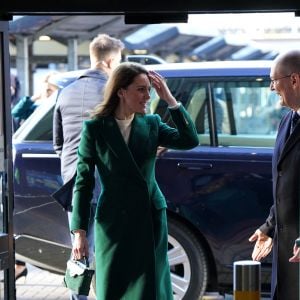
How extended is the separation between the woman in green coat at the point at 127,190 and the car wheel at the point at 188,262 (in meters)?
1.99

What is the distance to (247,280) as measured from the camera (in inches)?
184

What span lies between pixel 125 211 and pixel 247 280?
929 mm

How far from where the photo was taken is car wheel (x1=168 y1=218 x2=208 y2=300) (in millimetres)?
7398

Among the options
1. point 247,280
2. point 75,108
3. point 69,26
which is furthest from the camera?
point 69,26

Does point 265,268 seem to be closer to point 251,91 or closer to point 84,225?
point 251,91

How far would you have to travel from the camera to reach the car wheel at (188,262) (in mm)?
7398

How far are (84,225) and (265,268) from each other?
7.41ft

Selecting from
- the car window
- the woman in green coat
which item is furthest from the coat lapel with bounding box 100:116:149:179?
the car window

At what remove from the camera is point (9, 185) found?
5434 millimetres

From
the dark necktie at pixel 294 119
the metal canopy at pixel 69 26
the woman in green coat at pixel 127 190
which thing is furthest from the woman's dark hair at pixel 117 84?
the metal canopy at pixel 69 26

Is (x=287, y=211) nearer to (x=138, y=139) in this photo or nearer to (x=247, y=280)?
(x=247, y=280)

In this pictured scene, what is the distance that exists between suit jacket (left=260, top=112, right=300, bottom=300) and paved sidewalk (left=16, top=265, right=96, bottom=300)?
3.13 m

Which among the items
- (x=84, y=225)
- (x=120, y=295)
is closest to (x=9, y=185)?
(x=84, y=225)

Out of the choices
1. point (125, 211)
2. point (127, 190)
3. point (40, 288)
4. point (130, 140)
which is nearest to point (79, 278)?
point (125, 211)
